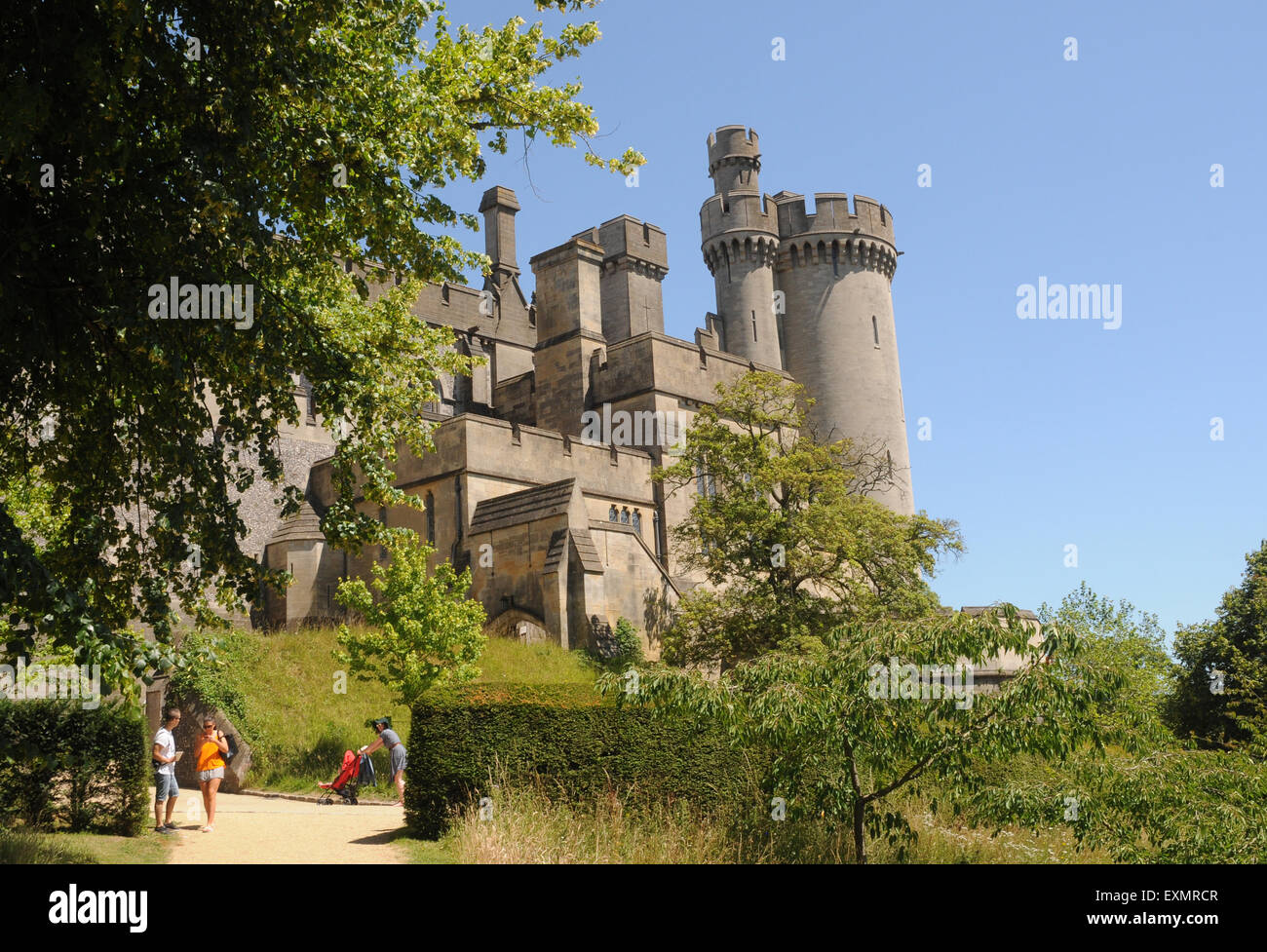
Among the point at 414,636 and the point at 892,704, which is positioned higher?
the point at 414,636

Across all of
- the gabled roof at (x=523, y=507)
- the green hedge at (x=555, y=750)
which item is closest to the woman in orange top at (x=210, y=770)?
the green hedge at (x=555, y=750)

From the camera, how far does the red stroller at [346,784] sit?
17.7 m

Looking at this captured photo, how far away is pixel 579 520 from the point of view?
29672mm

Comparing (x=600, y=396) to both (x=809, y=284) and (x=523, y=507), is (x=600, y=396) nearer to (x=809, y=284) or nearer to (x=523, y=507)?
(x=523, y=507)

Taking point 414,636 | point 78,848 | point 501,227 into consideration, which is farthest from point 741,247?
point 78,848

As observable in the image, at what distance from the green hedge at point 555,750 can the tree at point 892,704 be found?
120 centimetres

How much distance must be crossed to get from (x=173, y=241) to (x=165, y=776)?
7.48m

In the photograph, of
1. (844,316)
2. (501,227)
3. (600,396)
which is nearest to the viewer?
(600,396)

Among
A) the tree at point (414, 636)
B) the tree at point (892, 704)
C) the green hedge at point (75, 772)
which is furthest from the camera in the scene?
the tree at point (414, 636)

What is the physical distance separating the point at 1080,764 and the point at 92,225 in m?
10.5

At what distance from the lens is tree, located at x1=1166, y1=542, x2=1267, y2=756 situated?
2873 centimetres

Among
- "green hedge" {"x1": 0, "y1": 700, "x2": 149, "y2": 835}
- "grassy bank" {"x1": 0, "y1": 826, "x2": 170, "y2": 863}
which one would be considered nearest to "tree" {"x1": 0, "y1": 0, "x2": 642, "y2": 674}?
"grassy bank" {"x1": 0, "y1": 826, "x2": 170, "y2": 863}

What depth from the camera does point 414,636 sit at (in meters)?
22.0

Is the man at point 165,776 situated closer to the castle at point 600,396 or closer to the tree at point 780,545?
the castle at point 600,396
